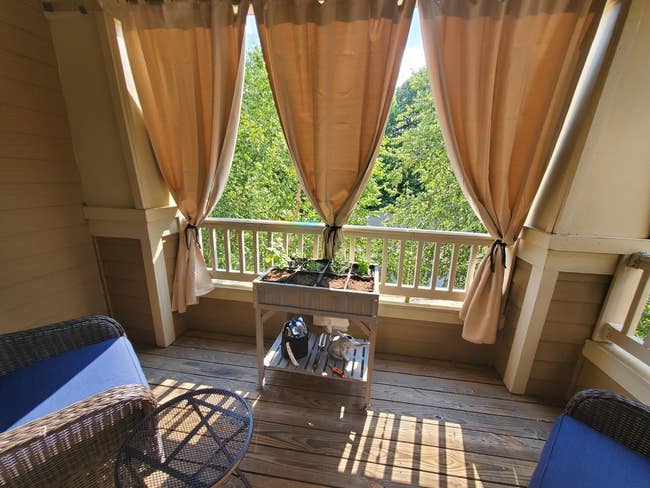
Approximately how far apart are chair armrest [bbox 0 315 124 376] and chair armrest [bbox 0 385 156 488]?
527 millimetres

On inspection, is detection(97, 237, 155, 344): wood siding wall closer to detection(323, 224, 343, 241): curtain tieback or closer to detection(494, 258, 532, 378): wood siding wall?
detection(323, 224, 343, 241): curtain tieback

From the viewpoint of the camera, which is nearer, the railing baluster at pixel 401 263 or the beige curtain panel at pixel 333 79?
the beige curtain panel at pixel 333 79

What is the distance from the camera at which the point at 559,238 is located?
1409 mm

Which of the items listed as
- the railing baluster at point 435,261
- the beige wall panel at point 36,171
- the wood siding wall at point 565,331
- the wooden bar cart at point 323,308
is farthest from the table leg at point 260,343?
the wood siding wall at point 565,331

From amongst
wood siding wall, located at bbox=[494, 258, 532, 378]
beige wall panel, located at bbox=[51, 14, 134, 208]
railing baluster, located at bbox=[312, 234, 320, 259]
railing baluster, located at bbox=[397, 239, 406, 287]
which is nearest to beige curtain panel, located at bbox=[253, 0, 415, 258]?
railing baluster, located at bbox=[312, 234, 320, 259]

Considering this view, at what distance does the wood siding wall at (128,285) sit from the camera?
1938 mm

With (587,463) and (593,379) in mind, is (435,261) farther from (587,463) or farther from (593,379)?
(587,463)

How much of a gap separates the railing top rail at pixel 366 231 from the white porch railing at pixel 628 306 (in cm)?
64

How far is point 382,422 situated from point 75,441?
135 cm

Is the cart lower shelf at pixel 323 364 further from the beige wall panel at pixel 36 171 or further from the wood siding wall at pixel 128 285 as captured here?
the beige wall panel at pixel 36 171

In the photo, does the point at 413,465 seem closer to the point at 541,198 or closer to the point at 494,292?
the point at 494,292

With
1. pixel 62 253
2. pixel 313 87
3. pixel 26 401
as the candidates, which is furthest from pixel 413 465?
pixel 62 253

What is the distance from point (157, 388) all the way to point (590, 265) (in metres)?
2.64

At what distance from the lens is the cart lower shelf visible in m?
1.58
